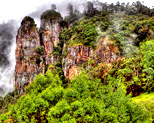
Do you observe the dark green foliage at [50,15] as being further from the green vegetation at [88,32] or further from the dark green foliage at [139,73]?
the dark green foliage at [139,73]

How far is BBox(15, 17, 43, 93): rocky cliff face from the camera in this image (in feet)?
253

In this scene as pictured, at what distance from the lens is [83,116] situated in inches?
519

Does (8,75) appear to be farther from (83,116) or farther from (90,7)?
(83,116)

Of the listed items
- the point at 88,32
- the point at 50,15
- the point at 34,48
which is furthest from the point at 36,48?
the point at 88,32

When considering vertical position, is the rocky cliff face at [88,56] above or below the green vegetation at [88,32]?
below

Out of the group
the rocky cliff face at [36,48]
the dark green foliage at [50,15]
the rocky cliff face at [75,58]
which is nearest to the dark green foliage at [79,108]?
the rocky cliff face at [75,58]

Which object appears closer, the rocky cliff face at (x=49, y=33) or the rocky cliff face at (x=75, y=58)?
the rocky cliff face at (x=75, y=58)

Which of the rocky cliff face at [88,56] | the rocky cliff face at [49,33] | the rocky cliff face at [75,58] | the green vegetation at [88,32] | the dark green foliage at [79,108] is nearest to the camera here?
the dark green foliage at [79,108]

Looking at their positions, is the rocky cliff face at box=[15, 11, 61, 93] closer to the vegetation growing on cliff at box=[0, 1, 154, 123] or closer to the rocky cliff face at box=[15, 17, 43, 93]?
the rocky cliff face at box=[15, 17, 43, 93]

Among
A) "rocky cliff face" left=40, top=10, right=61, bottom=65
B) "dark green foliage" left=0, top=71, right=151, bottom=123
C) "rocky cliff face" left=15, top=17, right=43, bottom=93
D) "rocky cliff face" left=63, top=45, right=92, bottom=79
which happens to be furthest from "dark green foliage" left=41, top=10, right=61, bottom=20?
"dark green foliage" left=0, top=71, right=151, bottom=123

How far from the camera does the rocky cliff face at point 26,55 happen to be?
77062 mm

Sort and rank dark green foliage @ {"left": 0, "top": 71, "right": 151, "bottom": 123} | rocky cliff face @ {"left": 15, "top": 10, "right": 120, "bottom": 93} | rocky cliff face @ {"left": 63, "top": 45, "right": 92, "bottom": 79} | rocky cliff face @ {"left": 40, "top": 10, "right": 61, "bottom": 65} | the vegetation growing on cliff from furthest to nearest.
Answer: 1. rocky cliff face @ {"left": 40, "top": 10, "right": 61, "bottom": 65}
2. rocky cliff face @ {"left": 15, "top": 10, "right": 120, "bottom": 93}
3. rocky cliff face @ {"left": 63, "top": 45, "right": 92, "bottom": 79}
4. the vegetation growing on cliff
5. dark green foliage @ {"left": 0, "top": 71, "right": 151, "bottom": 123}

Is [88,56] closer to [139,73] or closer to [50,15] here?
[139,73]

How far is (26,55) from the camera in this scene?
80.1m
